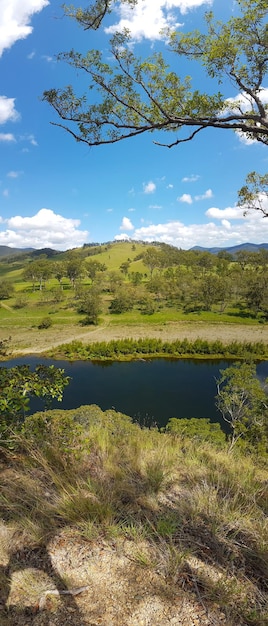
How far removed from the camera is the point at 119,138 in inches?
238

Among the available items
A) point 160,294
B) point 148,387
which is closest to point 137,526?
point 148,387

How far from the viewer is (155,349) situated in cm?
5109

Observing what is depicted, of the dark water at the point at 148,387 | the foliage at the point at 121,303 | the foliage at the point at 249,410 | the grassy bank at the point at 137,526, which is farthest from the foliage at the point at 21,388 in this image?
the foliage at the point at 121,303

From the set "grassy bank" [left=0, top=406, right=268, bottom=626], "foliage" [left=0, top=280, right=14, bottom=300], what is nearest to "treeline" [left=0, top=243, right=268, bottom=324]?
"foliage" [left=0, top=280, right=14, bottom=300]

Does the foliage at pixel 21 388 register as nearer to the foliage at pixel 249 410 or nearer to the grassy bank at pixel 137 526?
the grassy bank at pixel 137 526

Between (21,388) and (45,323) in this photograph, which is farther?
(45,323)

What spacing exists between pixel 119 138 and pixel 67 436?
5645mm

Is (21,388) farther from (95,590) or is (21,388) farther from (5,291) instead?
(5,291)

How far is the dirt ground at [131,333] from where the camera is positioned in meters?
54.5

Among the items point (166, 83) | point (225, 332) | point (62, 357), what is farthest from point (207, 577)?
point (225, 332)

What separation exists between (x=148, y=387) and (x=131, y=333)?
73.1ft

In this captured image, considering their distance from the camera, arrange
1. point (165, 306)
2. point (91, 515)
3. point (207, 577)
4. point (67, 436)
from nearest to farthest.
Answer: point (207, 577), point (91, 515), point (67, 436), point (165, 306)

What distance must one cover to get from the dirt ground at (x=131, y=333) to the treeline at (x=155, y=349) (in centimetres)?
376

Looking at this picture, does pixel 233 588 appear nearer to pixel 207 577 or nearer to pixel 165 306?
pixel 207 577
